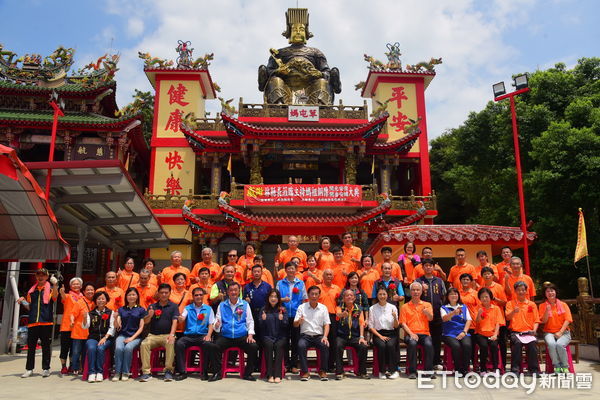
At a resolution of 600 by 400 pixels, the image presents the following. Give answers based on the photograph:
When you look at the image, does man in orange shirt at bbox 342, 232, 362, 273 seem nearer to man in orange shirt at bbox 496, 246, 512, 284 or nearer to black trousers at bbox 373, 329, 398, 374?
black trousers at bbox 373, 329, 398, 374

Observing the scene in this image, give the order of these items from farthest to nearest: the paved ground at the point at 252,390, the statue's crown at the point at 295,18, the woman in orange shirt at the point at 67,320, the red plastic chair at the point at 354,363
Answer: the statue's crown at the point at 295,18
the woman in orange shirt at the point at 67,320
the red plastic chair at the point at 354,363
the paved ground at the point at 252,390

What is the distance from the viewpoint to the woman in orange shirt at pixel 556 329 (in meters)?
6.70

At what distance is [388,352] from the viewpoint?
662cm

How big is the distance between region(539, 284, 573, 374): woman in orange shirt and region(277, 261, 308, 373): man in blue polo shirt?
3.68 meters

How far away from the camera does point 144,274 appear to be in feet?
24.2

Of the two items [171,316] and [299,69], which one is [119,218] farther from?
[299,69]

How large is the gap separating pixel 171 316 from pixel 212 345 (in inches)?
31.7

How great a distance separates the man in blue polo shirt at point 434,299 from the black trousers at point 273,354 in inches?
93.0

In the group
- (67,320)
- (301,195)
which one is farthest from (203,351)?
(301,195)

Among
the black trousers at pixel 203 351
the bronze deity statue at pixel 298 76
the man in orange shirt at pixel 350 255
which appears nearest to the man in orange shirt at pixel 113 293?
the black trousers at pixel 203 351

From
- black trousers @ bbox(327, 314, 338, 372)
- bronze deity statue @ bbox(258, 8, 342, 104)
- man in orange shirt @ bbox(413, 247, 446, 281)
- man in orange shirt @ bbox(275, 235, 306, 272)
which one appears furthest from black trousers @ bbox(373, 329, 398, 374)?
bronze deity statue @ bbox(258, 8, 342, 104)

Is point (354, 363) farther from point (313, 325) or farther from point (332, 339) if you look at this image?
point (313, 325)

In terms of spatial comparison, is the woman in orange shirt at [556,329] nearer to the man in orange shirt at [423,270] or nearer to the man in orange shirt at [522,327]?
the man in orange shirt at [522,327]

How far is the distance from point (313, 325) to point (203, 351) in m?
1.61
